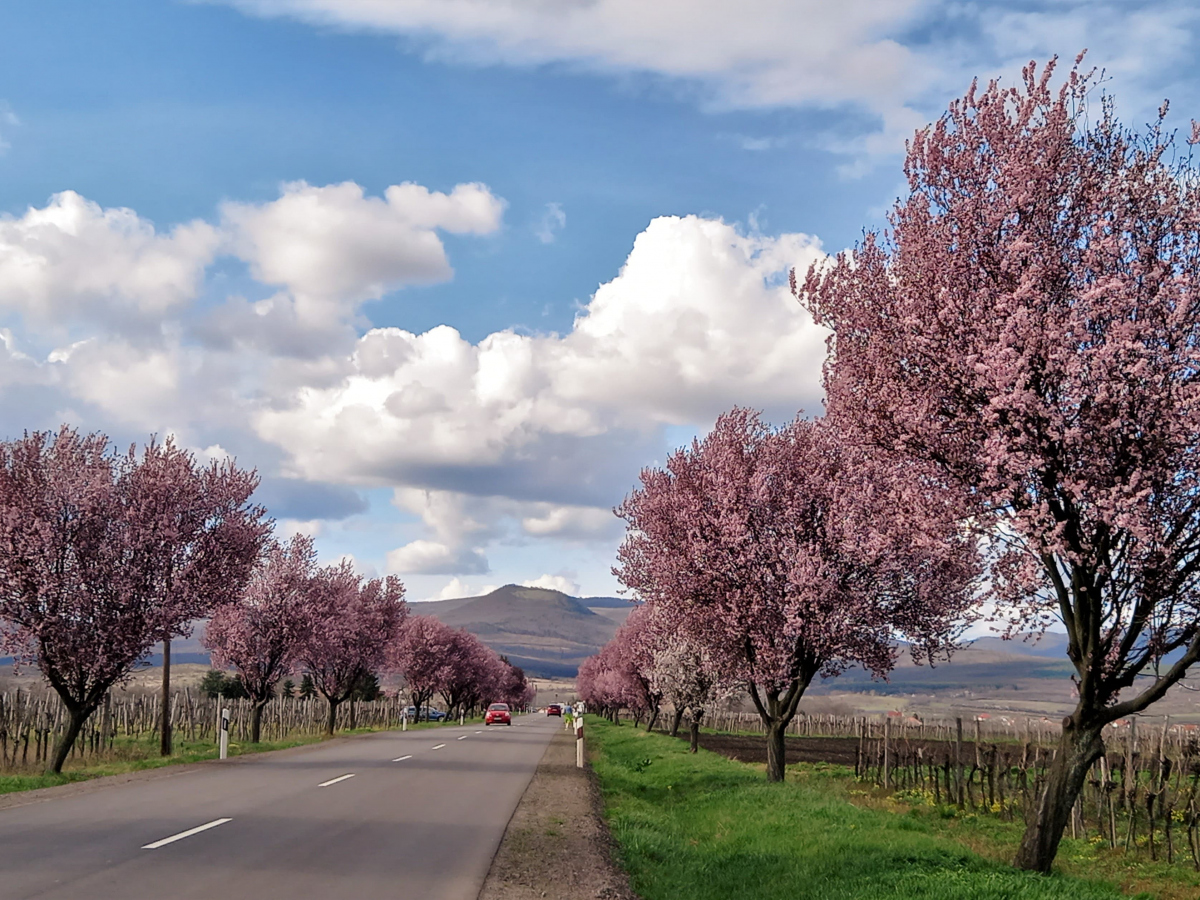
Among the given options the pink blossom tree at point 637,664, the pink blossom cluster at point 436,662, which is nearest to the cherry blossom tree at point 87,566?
the pink blossom tree at point 637,664

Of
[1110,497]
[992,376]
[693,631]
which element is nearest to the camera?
→ [1110,497]

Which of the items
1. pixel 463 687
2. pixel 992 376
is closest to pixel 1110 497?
pixel 992 376

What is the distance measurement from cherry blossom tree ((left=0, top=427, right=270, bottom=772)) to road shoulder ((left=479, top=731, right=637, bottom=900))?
12.7 metres

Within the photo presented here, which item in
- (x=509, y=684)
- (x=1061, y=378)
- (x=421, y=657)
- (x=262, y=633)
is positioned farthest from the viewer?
(x=509, y=684)

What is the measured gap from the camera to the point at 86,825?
1372 cm

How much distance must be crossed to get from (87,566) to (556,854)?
18.9 metres

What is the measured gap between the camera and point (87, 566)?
26.8 metres

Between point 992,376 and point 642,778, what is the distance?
70.8 ft

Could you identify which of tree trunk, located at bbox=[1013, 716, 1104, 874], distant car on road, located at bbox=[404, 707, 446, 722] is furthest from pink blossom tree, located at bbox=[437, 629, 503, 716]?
tree trunk, located at bbox=[1013, 716, 1104, 874]

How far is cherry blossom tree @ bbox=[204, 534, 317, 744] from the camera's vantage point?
45.1 meters

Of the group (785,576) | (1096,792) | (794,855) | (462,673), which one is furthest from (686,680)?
(462,673)

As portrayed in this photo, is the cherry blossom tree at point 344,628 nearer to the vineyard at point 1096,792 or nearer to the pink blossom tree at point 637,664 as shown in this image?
the pink blossom tree at point 637,664

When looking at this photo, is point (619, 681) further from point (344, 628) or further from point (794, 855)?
point (794, 855)

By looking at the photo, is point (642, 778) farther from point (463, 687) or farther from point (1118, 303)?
point (463, 687)
